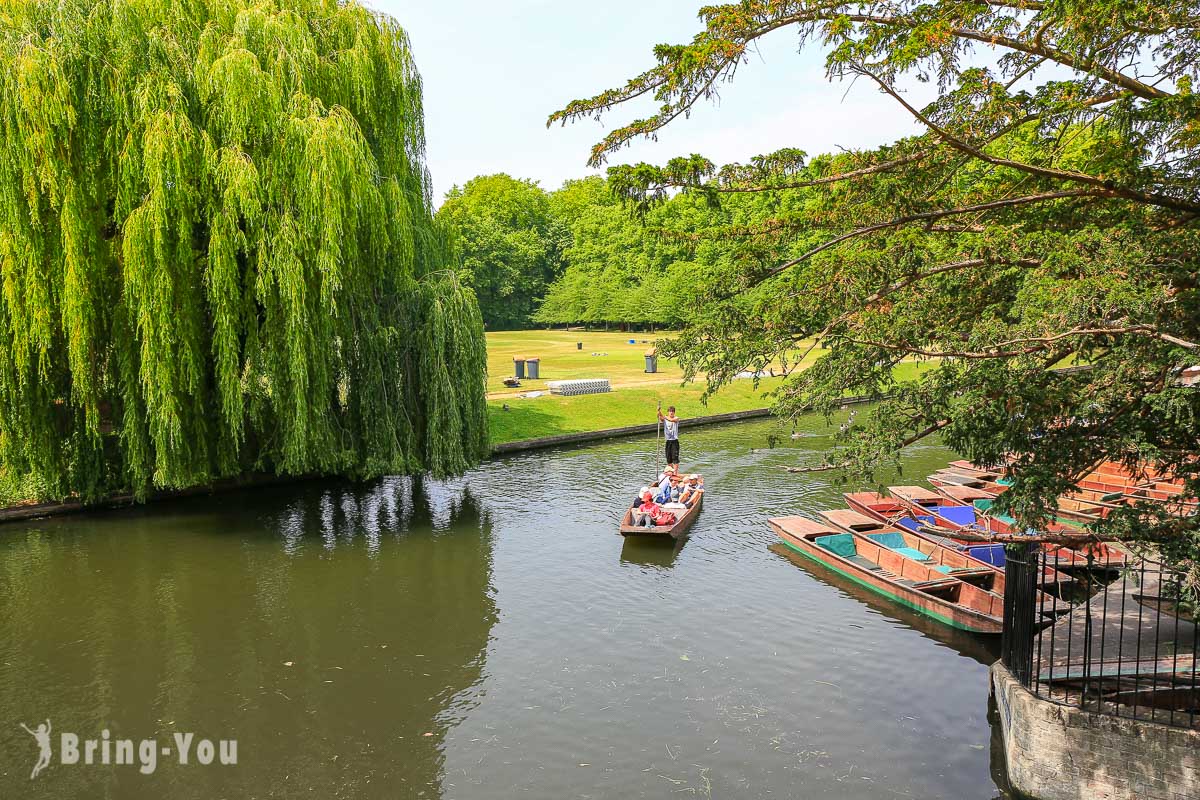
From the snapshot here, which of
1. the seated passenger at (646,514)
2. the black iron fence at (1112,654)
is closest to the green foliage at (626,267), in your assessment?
the seated passenger at (646,514)

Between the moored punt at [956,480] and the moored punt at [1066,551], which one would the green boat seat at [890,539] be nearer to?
the moored punt at [1066,551]

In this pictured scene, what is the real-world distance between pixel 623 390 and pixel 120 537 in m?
19.7

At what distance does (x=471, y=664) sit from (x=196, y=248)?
33.4 ft

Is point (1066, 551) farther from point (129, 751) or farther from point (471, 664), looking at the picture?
point (129, 751)

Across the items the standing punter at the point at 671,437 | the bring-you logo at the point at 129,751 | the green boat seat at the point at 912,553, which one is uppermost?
the standing punter at the point at 671,437

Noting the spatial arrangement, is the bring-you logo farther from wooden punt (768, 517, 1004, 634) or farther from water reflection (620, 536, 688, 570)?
wooden punt (768, 517, 1004, 634)

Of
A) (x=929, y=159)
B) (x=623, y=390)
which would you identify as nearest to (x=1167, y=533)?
(x=929, y=159)

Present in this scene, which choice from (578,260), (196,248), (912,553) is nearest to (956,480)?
(912,553)

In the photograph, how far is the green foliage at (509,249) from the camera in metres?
67.6

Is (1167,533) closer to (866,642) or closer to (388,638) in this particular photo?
(866,642)

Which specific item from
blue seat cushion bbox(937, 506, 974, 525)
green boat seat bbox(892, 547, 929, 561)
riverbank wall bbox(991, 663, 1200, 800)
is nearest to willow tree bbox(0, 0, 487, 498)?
green boat seat bbox(892, 547, 929, 561)

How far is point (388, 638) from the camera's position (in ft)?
37.2

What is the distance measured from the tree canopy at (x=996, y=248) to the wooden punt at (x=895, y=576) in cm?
418

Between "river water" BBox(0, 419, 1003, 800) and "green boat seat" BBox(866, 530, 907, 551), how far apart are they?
51.8 inches
